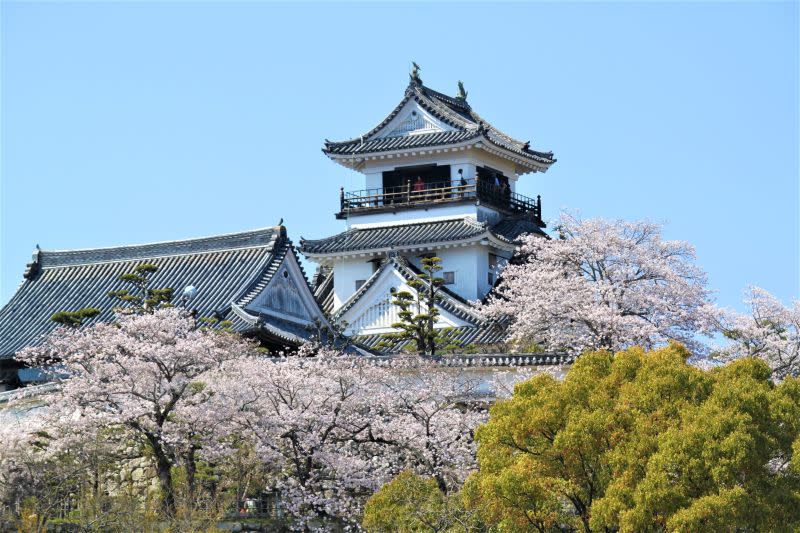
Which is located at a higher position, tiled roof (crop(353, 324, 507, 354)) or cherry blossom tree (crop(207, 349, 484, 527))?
tiled roof (crop(353, 324, 507, 354))

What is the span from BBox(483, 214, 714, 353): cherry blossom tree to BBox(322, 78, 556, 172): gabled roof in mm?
9064

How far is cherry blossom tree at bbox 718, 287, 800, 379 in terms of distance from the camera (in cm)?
3369

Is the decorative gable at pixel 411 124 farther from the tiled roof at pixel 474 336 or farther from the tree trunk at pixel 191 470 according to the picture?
the tree trunk at pixel 191 470

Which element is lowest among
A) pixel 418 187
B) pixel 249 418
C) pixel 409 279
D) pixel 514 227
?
pixel 249 418

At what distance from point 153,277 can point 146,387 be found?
14283mm

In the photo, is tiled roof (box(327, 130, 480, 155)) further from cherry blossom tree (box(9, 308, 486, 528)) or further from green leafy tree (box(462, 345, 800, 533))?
green leafy tree (box(462, 345, 800, 533))

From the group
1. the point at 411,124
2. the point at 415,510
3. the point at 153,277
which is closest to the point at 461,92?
the point at 411,124

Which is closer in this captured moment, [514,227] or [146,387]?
[146,387]

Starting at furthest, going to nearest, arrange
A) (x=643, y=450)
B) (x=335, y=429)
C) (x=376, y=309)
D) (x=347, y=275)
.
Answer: (x=347, y=275) → (x=376, y=309) → (x=335, y=429) → (x=643, y=450)

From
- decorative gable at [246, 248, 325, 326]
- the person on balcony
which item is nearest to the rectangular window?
the person on balcony

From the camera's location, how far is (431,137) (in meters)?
47.7

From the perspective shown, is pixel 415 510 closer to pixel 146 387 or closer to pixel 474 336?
pixel 146 387

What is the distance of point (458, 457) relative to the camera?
25922mm

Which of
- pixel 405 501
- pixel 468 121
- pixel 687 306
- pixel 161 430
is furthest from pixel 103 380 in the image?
pixel 468 121
